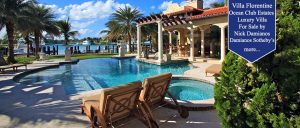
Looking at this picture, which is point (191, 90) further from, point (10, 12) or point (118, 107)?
point (10, 12)

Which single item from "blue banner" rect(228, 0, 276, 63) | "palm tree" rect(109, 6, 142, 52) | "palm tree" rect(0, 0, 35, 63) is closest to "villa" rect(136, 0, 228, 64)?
"palm tree" rect(109, 6, 142, 52)

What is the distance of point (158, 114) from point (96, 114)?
1.94 metres

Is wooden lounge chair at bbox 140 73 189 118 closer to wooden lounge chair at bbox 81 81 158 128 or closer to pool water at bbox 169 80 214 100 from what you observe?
wooden lounge chair at bbox 81 81 158 128

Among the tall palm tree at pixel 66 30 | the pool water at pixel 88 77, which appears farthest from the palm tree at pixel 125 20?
the pool water at pixel 88 77

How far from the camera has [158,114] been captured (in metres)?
6.88

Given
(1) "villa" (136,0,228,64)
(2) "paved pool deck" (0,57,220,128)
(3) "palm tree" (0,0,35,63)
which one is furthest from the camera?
(3) "palm tree" (0,0,35,63)

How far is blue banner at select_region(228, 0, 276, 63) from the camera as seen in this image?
3.02 m

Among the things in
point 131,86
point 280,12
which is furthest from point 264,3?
point 131,86

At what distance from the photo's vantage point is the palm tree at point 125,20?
1424 inches

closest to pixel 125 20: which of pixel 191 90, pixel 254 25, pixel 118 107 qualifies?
pixel 191 90

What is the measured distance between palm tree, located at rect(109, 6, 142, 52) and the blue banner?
33.6 meters

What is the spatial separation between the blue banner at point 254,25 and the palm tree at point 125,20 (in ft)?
110

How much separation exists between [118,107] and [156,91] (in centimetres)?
130

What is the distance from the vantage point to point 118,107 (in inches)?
214
